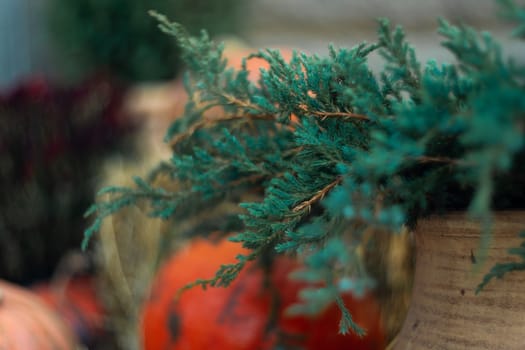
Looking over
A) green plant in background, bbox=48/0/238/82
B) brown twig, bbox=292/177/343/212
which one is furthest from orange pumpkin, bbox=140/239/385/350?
green plant in background, bbox=48/0/238/82

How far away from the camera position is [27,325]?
81 cm

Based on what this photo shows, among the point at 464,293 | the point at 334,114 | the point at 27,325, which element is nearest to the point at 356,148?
the point at 334,114

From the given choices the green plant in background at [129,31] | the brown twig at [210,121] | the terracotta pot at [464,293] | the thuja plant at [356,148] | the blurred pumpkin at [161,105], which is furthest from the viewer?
the green plant in background at [129,31]

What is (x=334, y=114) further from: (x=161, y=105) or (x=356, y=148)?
(x=161, y=105)

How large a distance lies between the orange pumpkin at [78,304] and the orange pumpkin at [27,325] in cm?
18

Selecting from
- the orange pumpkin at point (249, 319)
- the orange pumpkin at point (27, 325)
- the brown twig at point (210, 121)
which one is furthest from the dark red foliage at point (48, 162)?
the brown twig at point (210, 121)

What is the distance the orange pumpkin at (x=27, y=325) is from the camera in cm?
78

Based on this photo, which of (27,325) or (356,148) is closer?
(356,148)

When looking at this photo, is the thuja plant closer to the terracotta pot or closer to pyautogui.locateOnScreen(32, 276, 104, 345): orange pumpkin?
the terracotta pot

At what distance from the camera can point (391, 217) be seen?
1.03 ft

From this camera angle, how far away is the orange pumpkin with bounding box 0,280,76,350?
0.78 meters

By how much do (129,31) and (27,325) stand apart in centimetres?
186

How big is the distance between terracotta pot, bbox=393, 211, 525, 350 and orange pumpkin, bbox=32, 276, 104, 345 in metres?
0.76

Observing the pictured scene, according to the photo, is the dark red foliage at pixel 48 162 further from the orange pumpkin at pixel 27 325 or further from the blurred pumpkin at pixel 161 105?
the orange pumpkin at pixel 27 325
